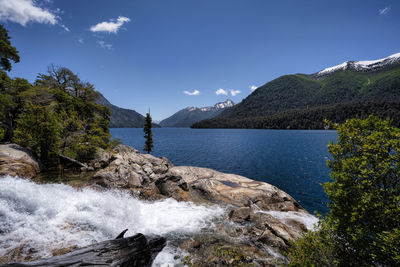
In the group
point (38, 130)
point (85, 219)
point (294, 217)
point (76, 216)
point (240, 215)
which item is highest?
point (38, 130)

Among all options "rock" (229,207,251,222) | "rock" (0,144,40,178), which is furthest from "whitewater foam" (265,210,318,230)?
"rock" (0,144,40,178)

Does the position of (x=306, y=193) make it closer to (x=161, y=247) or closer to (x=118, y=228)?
(x=161, y=247)

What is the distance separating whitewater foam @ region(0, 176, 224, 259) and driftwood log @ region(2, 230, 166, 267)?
1123mm

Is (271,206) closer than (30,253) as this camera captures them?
No

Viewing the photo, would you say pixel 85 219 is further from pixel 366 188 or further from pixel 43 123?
Result: pixel 366 188

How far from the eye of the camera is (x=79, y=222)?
10.5 metres

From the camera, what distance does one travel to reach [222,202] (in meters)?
17.4

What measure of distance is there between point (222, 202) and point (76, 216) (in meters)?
12.5

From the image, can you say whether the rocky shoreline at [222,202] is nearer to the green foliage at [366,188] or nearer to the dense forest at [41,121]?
the dense forest at [41,121]

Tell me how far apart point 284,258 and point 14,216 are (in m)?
15.6

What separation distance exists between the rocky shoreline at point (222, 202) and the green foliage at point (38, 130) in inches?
61.4

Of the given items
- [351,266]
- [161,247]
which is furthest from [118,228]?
[351,266]

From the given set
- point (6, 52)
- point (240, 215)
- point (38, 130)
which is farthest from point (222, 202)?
point (6, 52)

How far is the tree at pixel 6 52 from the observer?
25278 mm
